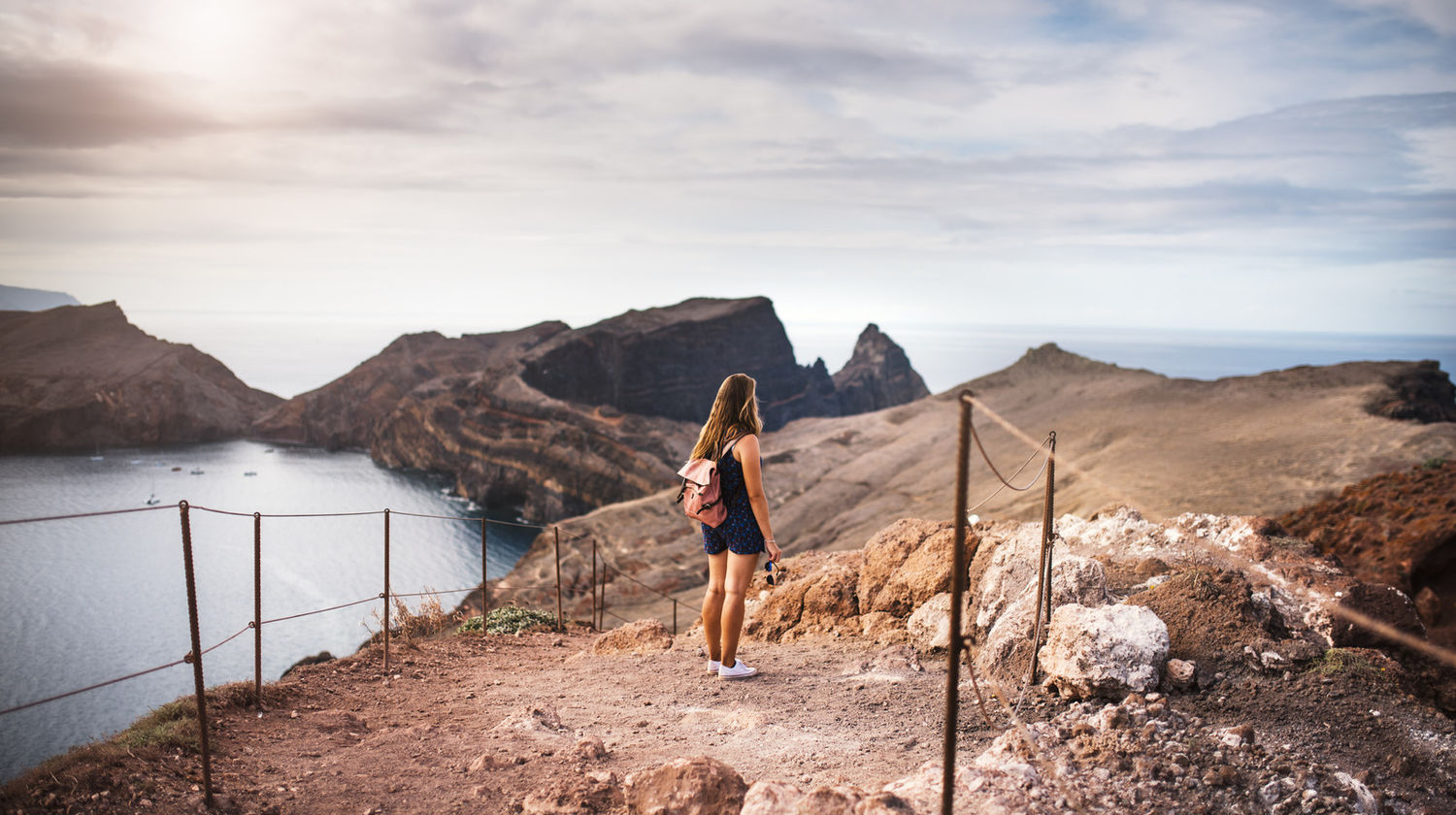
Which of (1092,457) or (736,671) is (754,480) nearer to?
(736,671)

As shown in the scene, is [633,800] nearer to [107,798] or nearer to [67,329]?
[107,798]

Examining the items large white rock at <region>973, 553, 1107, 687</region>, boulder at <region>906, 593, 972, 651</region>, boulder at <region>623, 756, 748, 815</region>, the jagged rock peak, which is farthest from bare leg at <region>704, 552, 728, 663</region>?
the jagged rock peak

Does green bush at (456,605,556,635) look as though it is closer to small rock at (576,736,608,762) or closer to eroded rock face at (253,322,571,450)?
small rock at (576,736,608,762)

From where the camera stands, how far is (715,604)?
5293 millimetres

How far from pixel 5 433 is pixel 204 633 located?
128 ft

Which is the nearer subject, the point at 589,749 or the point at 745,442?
the point at 589,749

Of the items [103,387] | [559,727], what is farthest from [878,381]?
[559,727]

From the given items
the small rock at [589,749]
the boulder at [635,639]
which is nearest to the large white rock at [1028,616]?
the small rock at [589,749]

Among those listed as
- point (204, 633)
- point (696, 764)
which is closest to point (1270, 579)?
point (696, 764)

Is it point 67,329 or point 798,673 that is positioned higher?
point 67,329

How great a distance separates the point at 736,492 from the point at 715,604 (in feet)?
3.04

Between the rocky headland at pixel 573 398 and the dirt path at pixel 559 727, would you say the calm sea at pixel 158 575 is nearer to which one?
the rocky headland at pixel 573 398

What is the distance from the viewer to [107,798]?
367cm

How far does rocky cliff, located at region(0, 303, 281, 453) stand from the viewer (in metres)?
57.1
